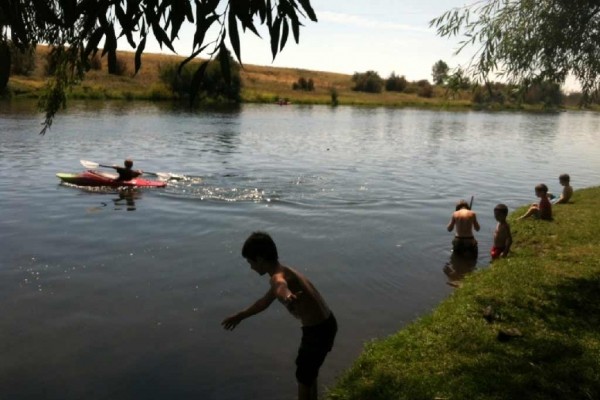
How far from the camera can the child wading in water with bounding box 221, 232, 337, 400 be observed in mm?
5246

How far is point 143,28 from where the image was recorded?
3.34m

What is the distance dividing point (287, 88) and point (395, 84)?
3624cm

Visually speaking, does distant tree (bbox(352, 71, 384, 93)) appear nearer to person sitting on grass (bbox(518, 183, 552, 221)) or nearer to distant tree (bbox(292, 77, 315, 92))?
distant tree (bbox(292, 77, 315, 92))

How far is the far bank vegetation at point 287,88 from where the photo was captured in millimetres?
10133

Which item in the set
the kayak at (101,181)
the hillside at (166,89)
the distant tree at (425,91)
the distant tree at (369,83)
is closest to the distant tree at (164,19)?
the kayak at (101,181)

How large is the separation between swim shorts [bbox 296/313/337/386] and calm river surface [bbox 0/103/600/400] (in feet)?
3.78

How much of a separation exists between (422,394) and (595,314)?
358cm

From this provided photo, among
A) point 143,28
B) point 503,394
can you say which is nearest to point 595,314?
point 503,394

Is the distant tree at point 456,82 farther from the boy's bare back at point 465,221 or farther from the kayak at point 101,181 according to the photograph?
the kayak at point 101,181

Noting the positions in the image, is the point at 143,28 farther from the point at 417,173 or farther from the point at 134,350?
the point at 417,173

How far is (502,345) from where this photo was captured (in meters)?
6.68

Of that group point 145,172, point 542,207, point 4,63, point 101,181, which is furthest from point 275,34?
point 145,172

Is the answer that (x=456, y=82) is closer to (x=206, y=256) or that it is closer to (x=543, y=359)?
(x=543, y=359)

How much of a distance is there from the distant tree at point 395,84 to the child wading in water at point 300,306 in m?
135
